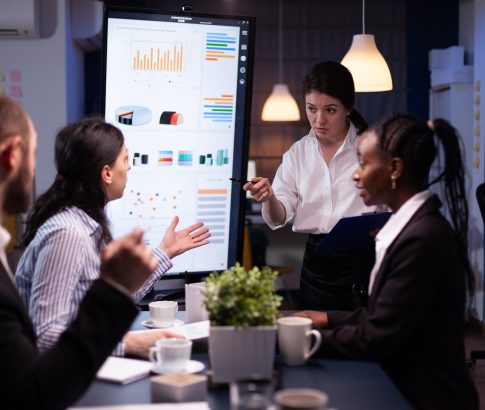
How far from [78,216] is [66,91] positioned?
4268 mm

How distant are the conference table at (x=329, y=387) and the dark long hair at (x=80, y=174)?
535mm

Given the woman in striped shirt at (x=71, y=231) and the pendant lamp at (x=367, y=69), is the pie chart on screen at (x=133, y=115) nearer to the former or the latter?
the woman in striped shirt at (x=71, y=231)

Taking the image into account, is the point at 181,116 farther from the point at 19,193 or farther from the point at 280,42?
the point at 280,42

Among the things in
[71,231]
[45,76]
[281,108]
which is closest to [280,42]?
[281,108]

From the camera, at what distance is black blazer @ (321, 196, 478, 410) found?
1748 mm

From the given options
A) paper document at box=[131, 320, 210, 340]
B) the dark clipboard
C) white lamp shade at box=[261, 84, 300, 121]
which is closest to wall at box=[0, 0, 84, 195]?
white lamp shade at box=[261, 84, 300, 121]

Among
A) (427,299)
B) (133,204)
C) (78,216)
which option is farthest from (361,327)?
(133,204)

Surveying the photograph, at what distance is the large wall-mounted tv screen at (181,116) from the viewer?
3154 millimetres

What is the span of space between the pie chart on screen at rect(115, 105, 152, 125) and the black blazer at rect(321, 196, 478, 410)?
1.61 m

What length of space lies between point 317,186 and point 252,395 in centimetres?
219

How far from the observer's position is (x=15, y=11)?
5.64 m

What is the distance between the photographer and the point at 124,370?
5.67 ft

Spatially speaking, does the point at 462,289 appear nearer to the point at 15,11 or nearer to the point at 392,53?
the point at 15,11

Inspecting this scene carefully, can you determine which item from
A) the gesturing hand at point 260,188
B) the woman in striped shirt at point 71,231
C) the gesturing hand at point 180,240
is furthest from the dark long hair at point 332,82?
the woman in striped shirt at point 71,231
